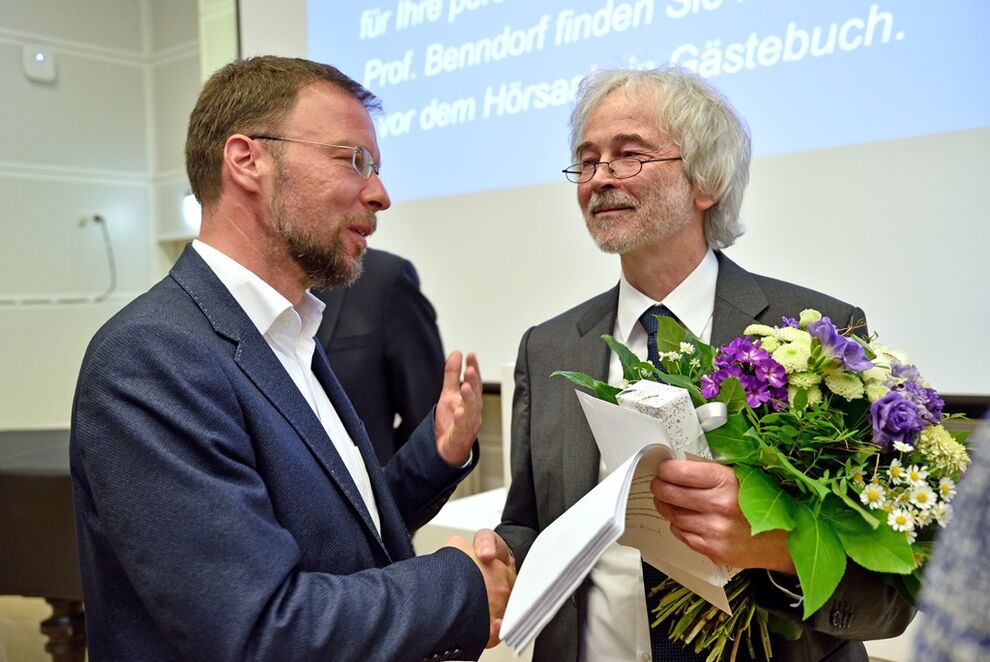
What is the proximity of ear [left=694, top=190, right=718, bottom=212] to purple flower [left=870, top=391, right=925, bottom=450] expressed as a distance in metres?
0.81

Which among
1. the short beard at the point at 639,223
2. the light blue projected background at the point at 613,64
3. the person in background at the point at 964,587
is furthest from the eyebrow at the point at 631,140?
the person in background at the point at 964,587

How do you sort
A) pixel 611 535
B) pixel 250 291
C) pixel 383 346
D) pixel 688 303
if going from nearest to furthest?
pixel 611 535 → pixel 250 291 → pixel 688 303 → pixel 383 346

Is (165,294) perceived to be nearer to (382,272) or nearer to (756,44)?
(382,272)

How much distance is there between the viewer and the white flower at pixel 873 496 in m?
1.14

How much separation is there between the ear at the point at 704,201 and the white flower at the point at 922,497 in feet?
3.02

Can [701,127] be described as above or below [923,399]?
above

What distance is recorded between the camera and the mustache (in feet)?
6.10

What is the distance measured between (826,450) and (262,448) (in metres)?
0.84

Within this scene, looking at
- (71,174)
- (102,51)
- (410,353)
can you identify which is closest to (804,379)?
(410,353)

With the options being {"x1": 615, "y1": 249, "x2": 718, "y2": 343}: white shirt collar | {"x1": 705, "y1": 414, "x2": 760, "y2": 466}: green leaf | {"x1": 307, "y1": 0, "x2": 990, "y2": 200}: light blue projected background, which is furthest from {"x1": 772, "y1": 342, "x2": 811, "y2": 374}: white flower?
{"x1": 307, "y1": 0, "x2": 990, "y2": 200}: light blue projected background

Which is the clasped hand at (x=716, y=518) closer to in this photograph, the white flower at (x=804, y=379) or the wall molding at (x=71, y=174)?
the white flower at (x=804, y=379)

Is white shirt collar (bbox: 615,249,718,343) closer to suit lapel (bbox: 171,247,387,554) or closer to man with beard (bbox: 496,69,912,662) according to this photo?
man with beard (bbox: 496,69,912,662)

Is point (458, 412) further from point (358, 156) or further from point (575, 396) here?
point (358, 156)

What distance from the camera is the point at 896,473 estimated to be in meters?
1.16
